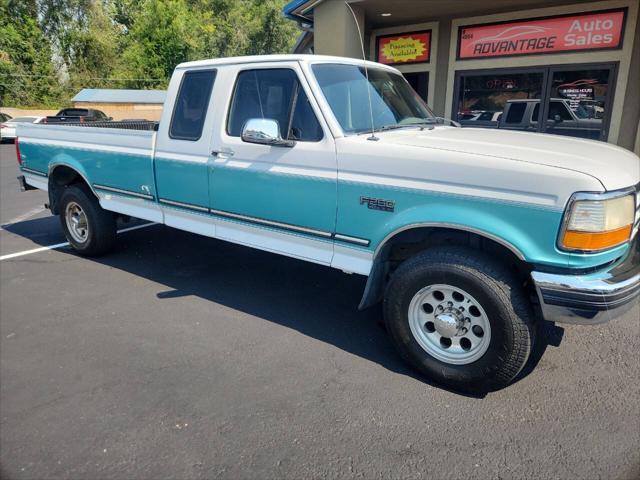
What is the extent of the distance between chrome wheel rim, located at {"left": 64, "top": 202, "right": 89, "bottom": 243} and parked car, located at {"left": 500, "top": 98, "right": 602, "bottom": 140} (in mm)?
7230

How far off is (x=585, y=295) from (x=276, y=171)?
7.33 feet

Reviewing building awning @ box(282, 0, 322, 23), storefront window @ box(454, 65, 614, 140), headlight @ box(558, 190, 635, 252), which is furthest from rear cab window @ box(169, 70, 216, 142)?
building awning @ box(282, 0, 322, 23)

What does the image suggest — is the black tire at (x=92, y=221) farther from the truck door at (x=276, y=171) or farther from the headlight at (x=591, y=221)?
the headlight at (x=591, y=221)

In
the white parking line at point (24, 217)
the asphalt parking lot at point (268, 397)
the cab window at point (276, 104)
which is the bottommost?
the white parking line at point (24, 217)

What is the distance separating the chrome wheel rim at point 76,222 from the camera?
5660 mm

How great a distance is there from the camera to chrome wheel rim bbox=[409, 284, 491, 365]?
306cm

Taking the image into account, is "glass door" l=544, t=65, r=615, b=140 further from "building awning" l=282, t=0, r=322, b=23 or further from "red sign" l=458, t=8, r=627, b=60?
"building awning" l=282, t=0, r=322, b=23

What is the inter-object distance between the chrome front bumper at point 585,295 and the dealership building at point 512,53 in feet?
19.4

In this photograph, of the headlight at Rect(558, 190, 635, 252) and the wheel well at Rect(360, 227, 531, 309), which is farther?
the wheel well at Rect(360, 227, 531, 309)

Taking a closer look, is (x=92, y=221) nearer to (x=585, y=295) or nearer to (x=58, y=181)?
(x=58, y=181)

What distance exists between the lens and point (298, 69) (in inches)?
144

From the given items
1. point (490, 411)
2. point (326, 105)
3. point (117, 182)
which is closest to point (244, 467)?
point (490, 411)

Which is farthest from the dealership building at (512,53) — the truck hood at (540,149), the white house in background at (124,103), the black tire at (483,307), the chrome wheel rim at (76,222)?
the white house in background at (124,103)

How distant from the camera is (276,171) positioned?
3.71m
